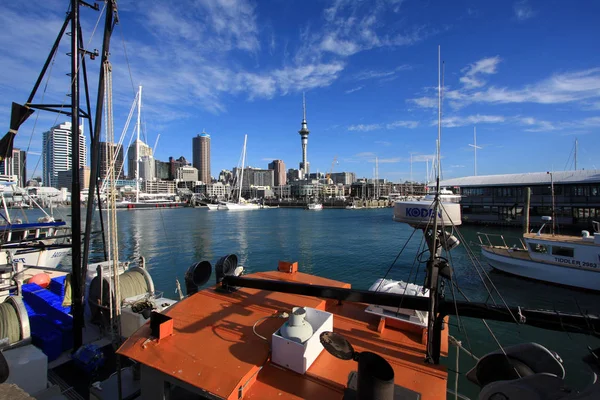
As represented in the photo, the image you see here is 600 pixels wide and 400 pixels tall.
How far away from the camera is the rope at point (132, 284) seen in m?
11.1

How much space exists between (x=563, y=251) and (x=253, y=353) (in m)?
26.8

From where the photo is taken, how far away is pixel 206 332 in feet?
17.9

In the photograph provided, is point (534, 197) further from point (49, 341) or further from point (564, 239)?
point (49, 341)

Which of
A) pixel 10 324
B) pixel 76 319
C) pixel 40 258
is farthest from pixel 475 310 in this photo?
pixel 40 258

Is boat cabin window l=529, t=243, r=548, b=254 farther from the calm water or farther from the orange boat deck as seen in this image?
the orange boat deck

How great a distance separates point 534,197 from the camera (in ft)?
184

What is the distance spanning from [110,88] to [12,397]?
25.3 ft

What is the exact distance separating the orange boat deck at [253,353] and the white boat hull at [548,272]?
22520 mm

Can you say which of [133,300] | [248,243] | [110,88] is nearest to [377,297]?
[110,88]

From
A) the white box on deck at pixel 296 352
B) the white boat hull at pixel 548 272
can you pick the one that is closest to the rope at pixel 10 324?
the white box on deck at pixel 296 352

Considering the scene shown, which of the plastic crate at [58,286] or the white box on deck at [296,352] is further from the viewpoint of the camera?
the plastic crate at [58,286]

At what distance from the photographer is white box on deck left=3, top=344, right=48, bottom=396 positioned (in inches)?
249

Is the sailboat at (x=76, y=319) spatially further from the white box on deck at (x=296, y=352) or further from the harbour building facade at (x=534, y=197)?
the harbour building facade at (x=534, y=197)

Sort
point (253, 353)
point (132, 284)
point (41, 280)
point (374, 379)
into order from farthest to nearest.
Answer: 1. point (41, 280)
2. point (132, 284)
3. point (253, 353)
4. point (374, 379)
